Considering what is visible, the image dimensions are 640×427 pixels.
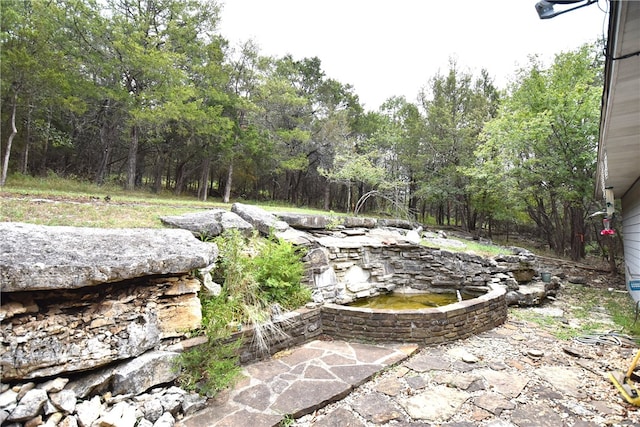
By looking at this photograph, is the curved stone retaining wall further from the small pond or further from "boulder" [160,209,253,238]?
"boulder" [160,209,253,238]

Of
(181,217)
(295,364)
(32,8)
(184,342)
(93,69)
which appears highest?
(32,8)

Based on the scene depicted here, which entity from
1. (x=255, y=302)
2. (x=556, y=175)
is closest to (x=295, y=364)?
(x=255, y=302)

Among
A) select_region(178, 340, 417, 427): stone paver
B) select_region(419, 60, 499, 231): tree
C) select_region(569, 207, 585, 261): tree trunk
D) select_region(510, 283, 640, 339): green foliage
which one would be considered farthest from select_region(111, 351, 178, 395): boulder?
select_region(419, 60, 499, 231): tree

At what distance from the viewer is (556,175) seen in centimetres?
855

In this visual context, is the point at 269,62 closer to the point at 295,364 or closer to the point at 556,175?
the point at 556,175

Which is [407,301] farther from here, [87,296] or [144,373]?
[87,296]

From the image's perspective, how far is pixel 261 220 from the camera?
15.4 feet

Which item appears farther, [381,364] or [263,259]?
[263,259]

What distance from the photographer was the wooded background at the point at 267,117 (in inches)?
339

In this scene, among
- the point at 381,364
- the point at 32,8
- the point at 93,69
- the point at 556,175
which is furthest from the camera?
the point at 93,69

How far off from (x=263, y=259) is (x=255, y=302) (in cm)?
57

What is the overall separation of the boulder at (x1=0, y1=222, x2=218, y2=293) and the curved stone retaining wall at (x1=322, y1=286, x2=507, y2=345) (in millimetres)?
1737

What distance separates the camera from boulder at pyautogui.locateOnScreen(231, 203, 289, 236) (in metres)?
4.60

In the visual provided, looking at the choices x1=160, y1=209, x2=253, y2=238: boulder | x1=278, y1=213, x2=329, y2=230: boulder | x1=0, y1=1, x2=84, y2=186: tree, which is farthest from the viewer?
x1=0, y1=1, x2=84, y2=186: tree
